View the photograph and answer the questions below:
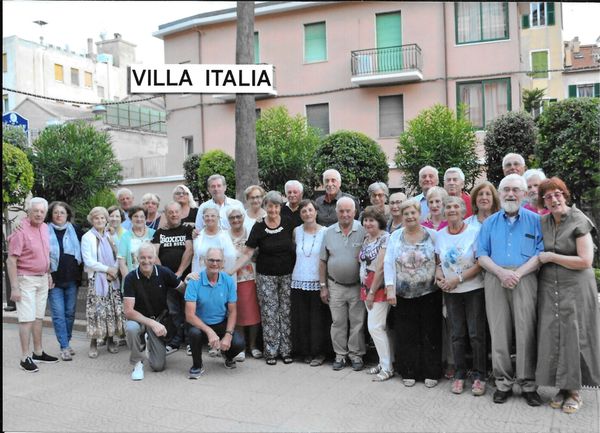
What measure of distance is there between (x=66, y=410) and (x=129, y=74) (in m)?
3.00

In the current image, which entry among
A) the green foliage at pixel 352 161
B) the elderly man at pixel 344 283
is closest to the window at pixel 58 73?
the green foliage at pixel 352 161

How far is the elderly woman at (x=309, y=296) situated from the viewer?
645cm

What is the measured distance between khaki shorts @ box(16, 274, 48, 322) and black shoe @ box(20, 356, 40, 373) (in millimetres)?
459

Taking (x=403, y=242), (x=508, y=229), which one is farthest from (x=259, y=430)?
(x=508, y=229)

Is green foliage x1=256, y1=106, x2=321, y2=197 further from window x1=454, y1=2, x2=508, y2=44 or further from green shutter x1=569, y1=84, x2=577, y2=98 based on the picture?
green shutter x1=569, y1=84, x2=577, y2=98

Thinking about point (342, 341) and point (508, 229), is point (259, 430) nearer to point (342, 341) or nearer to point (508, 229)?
point (342, 341)

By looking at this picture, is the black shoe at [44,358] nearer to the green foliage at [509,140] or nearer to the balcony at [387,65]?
the green foliage at [509,140]

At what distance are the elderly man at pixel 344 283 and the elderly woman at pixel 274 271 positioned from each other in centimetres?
46

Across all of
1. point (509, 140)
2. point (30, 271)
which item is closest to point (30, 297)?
point (30, 271)

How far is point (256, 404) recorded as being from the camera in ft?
17.2

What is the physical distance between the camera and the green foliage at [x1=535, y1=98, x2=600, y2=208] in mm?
10078

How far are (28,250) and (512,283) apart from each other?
5185 mm

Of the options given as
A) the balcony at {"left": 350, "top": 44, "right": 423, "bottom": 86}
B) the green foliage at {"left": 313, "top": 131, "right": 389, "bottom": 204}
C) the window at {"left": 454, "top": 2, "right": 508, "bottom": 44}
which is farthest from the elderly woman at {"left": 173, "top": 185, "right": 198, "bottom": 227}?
the window at {"left": 454, "top": 2, "right": 508, "bottom": 44}

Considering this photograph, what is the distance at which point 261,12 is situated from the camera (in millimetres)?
23750
